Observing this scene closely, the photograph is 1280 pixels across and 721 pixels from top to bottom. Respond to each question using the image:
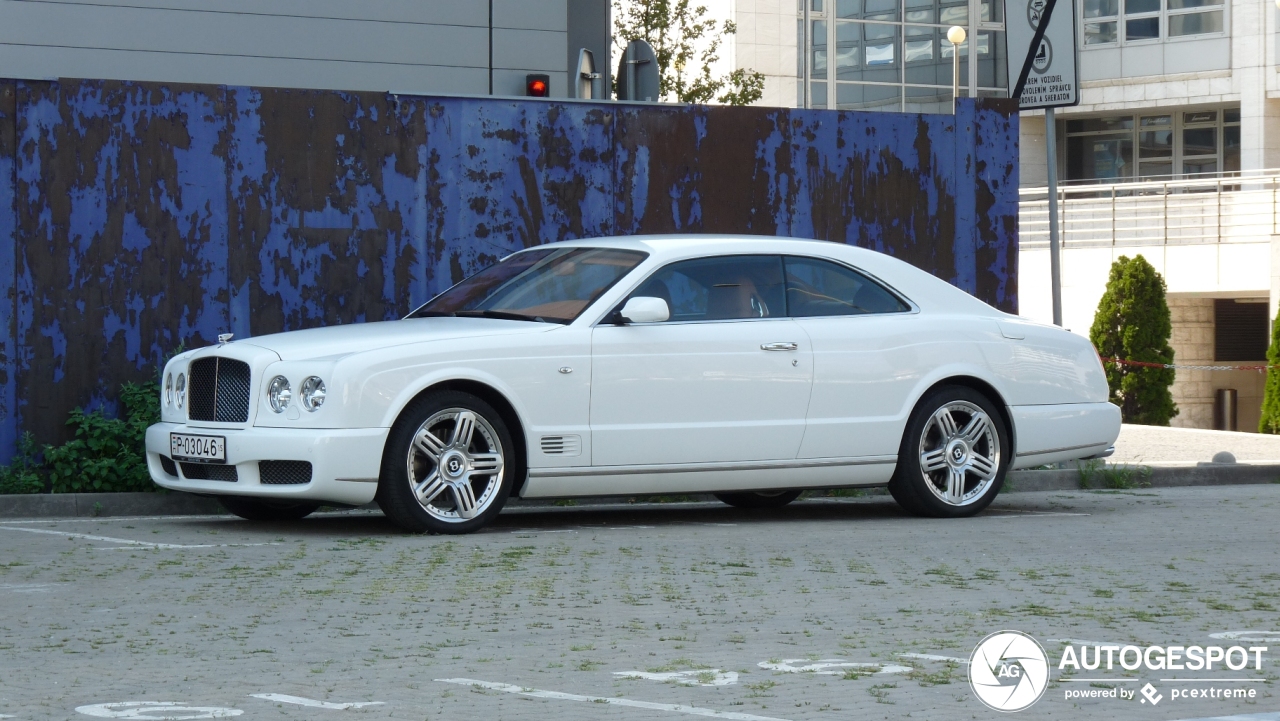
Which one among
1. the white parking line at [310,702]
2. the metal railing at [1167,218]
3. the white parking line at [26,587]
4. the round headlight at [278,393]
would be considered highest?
the metal railing at [1167,218]

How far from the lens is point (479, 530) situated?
9312 millimetres

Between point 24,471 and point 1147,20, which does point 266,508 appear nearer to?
point 24,471

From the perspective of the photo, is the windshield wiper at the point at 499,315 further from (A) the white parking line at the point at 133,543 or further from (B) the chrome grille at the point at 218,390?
(A) the white parking line at the point at 133,543

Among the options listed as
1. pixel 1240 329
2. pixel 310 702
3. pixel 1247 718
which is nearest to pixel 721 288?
pixel 310 702

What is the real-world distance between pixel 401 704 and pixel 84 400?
6825 mm

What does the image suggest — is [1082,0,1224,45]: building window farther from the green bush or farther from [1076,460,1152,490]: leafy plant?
the green bush

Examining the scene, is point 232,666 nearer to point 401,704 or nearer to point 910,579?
point 401,704

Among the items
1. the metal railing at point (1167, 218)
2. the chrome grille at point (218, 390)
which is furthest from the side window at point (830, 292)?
the metal railing at point (1167, 218)

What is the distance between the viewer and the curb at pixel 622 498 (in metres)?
10.7

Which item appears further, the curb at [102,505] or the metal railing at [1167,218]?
the metal railing at [1167,218]

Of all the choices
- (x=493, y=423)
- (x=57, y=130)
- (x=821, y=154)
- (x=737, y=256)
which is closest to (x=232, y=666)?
(x=493, y=423)

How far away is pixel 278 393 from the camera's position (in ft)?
29.3

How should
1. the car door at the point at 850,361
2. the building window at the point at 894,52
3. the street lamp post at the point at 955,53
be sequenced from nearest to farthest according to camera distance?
the car door at the point at 850,361, the street lamp post at the point at 955,53, the building window at the point at 894,52

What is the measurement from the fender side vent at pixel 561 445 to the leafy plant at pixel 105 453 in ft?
9.41
